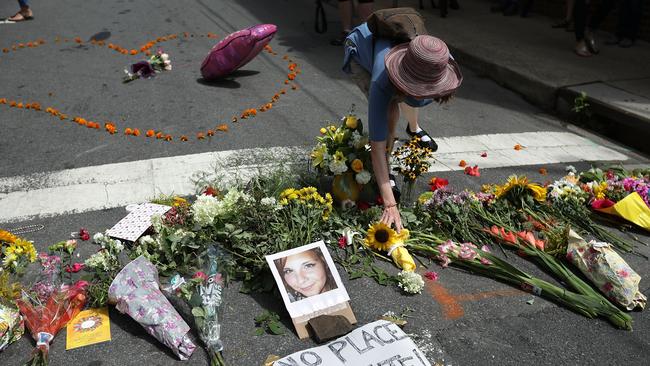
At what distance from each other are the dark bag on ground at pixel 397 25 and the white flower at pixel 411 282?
1.48 m

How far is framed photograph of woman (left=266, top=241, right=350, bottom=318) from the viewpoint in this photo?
9.56ft

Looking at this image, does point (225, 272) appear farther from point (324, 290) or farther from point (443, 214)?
point (443, 214)

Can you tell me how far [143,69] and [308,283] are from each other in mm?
4765

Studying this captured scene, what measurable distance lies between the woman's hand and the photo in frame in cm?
53

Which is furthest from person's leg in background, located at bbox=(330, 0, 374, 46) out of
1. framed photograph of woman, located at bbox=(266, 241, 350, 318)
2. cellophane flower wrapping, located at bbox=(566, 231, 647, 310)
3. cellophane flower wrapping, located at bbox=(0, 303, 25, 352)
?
cellophane flower wrapping, located at bbox=(0, 303, 25, 352)

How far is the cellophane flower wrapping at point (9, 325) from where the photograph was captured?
2611 millimetres

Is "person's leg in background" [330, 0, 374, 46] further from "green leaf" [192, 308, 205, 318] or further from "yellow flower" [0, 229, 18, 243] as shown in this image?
"green leaf" [192, 308, 205, 318]

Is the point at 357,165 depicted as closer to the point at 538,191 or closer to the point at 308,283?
the point at 308,283

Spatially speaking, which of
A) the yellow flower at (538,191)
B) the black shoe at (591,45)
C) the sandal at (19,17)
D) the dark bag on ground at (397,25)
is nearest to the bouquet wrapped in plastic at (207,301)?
the dark bag on ground at (397,25)

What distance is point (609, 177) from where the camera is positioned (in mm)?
4504

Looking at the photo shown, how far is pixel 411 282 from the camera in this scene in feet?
10.4

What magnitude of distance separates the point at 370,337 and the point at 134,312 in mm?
1206

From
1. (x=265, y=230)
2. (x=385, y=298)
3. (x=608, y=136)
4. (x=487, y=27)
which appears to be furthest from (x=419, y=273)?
(x=487, y=27)

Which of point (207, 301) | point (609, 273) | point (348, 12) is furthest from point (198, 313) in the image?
point (348, 12)
